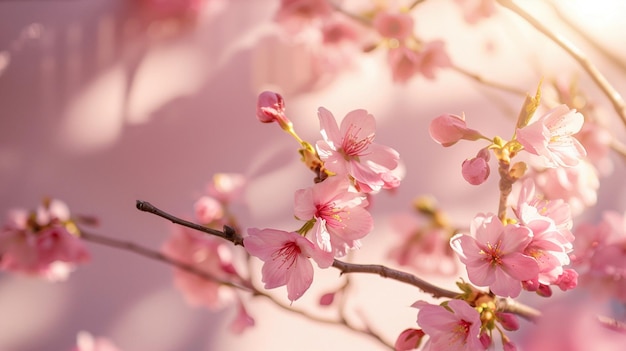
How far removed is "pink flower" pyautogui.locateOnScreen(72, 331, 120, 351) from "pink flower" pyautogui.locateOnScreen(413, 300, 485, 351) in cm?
63

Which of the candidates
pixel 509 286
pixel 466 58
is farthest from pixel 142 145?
pixel 509 286

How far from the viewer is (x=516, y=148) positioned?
0.52 metres

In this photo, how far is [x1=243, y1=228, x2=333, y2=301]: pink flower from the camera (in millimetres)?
495

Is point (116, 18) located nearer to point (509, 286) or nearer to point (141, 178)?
point (141, 178)

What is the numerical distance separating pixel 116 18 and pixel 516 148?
796mm

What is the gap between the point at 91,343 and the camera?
0.93m

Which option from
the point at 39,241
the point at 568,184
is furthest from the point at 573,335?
the point at 39,241

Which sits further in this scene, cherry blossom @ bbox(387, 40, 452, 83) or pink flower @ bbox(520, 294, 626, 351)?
cherry blossom @ bbox(387, 40, 452, 83)

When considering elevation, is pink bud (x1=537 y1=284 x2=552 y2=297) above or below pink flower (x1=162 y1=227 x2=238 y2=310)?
above

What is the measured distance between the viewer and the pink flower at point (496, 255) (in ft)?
1.58

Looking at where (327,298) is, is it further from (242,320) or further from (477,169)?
(477,169)

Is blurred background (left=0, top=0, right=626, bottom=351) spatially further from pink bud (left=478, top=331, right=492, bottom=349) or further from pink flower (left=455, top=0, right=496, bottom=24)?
pink bud (left=478, top=331, right=492, bottom=349)

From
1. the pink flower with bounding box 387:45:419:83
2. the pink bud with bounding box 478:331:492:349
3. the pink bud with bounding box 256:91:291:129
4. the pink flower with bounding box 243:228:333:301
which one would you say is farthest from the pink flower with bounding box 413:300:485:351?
the pink flower with bounding box 387:45:419:83

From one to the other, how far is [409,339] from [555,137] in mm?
232
